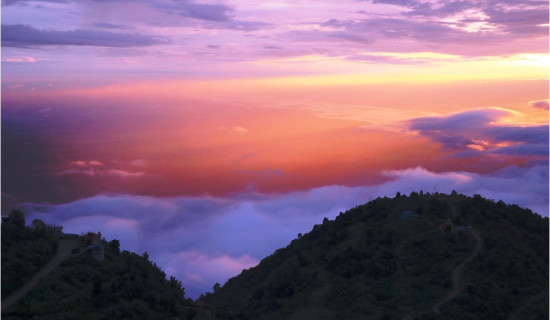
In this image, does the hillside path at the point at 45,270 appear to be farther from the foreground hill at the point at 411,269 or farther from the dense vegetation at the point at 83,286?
the foreground hill at the point at 411,269

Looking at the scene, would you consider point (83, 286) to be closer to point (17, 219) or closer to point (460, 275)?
point (17, 219)

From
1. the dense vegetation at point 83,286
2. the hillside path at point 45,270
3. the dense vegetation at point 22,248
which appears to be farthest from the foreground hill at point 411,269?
the dense vegetation at point 22,248

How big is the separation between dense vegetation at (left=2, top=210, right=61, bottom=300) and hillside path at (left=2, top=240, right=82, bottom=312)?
0.82 ft

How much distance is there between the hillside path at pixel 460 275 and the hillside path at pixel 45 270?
89.4ft

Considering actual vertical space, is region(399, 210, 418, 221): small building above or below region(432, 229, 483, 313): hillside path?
above

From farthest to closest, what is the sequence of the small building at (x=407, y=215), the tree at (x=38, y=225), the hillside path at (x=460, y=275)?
the small building at (x=407, y=215) → the hillside path at (x=460, y=275) → the tree at (x=38, y=225)

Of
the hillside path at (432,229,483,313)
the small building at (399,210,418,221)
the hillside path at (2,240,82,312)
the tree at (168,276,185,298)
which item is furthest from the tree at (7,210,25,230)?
the small building at (399,210,418,221)

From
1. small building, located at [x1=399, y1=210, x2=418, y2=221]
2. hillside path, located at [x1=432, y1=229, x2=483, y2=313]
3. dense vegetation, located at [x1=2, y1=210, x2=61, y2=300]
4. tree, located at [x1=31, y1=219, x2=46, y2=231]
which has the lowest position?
hillside path, located at [x1=432, y1=229, x2=483, y2=313]

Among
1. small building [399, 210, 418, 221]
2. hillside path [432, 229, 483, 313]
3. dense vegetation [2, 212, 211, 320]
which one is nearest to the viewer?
dense vegetation [2, 212, 211, 320]

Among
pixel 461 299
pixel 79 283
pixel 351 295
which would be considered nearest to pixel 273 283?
pixel 351 295

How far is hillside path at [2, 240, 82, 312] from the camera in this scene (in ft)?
108

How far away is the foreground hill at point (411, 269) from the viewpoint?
46156 mm

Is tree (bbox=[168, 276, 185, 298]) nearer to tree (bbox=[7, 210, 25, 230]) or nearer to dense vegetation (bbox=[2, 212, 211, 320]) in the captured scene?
dense vegetation (bbox=[2, 212, 211, 320])

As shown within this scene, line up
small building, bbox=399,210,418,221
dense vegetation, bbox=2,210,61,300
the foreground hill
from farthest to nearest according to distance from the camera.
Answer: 1. small building, bbox=399,210,418,221
2. the foreground hill
3. dense vegetation, bbox=2,210,61,300
